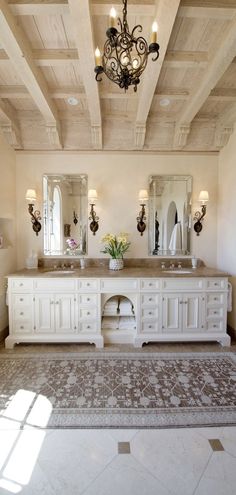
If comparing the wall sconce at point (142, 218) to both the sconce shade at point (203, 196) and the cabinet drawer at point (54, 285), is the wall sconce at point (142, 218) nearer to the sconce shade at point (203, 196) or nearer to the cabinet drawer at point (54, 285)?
the sconce shade at point (203, 196)

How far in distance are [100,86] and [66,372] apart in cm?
314

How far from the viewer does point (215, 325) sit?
3.04 metres

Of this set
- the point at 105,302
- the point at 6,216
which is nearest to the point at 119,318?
the point at 105,302

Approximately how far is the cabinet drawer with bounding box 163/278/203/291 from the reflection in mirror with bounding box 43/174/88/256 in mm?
1366

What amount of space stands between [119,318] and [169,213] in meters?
1.74

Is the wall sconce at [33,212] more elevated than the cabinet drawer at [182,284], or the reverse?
the wall sconce at [33,212]

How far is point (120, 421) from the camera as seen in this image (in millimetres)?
1812

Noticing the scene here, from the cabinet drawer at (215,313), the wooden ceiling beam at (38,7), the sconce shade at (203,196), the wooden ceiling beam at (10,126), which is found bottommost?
the cabinet drawer at (215,313)

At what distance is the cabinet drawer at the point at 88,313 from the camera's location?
2969 mm

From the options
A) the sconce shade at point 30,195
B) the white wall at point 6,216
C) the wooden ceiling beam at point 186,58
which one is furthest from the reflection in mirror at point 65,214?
the wooden ceiling beam at point 186,58

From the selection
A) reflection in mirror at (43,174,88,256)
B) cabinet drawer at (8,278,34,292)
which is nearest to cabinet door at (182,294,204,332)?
reflection in mirror at (43,174,88,256)

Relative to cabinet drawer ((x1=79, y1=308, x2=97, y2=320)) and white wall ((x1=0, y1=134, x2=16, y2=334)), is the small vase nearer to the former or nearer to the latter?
cabinet drawer ((x1=79, y1=308, x2=97, y2=320))

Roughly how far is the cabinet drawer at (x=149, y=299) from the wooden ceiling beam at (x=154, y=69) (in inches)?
83.8

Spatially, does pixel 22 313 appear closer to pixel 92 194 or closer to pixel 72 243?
pixel 72 243
